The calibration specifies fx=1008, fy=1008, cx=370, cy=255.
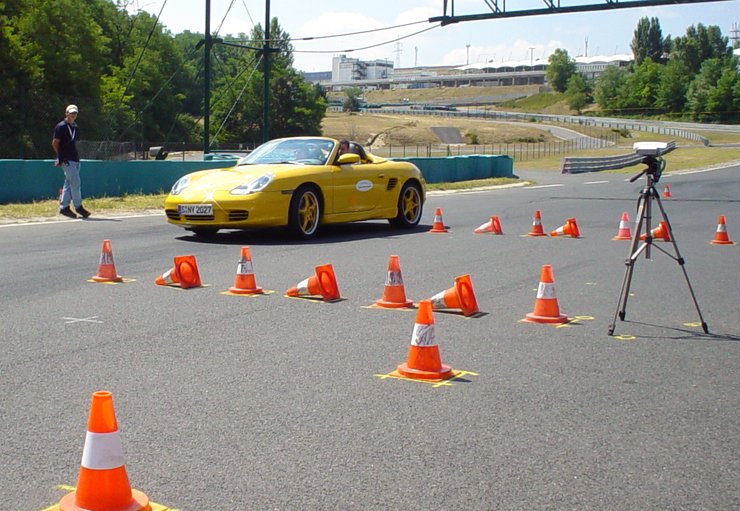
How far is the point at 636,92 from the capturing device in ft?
457

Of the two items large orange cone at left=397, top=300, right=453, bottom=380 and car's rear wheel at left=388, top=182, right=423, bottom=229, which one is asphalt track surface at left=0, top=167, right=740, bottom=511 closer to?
large orange cone at left=397, top=300, right=453, bottom=380

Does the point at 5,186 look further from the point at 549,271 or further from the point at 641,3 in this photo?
the point at 641,3

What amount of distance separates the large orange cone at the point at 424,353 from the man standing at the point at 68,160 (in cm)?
1083

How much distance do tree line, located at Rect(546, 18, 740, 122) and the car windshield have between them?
11506 centimetres

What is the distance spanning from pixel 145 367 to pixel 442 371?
171 centimetres

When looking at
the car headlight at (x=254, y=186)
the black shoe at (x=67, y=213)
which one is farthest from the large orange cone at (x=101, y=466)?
the black shoe at (x=67, y=213)

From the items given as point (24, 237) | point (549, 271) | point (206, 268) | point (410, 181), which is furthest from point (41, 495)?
point (410, 181)

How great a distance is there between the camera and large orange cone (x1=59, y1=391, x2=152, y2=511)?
10.8ft

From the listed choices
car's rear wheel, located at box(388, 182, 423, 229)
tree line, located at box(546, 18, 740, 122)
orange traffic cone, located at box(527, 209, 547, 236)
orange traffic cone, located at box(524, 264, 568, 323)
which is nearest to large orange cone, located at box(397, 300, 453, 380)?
orange traffic cone, located at box(524, 264, 568, 323)

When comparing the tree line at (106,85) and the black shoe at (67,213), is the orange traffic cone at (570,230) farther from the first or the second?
the tree line at (106,85)

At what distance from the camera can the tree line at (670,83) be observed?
401 ft

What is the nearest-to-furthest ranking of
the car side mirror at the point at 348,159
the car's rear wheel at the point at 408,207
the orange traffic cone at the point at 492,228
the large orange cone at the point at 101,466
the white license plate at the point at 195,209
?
1. the large orange cone at the point at 101,466
2. the white license plate at the point at 195,209
3. the car side mirror at the point at 348,159
4. the orange traffic cone at the point at 492,228
5. the car's rear wheel at the point at 408,207

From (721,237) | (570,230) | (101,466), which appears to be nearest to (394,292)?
(101,466)

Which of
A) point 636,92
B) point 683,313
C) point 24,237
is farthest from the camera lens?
point 636,92
